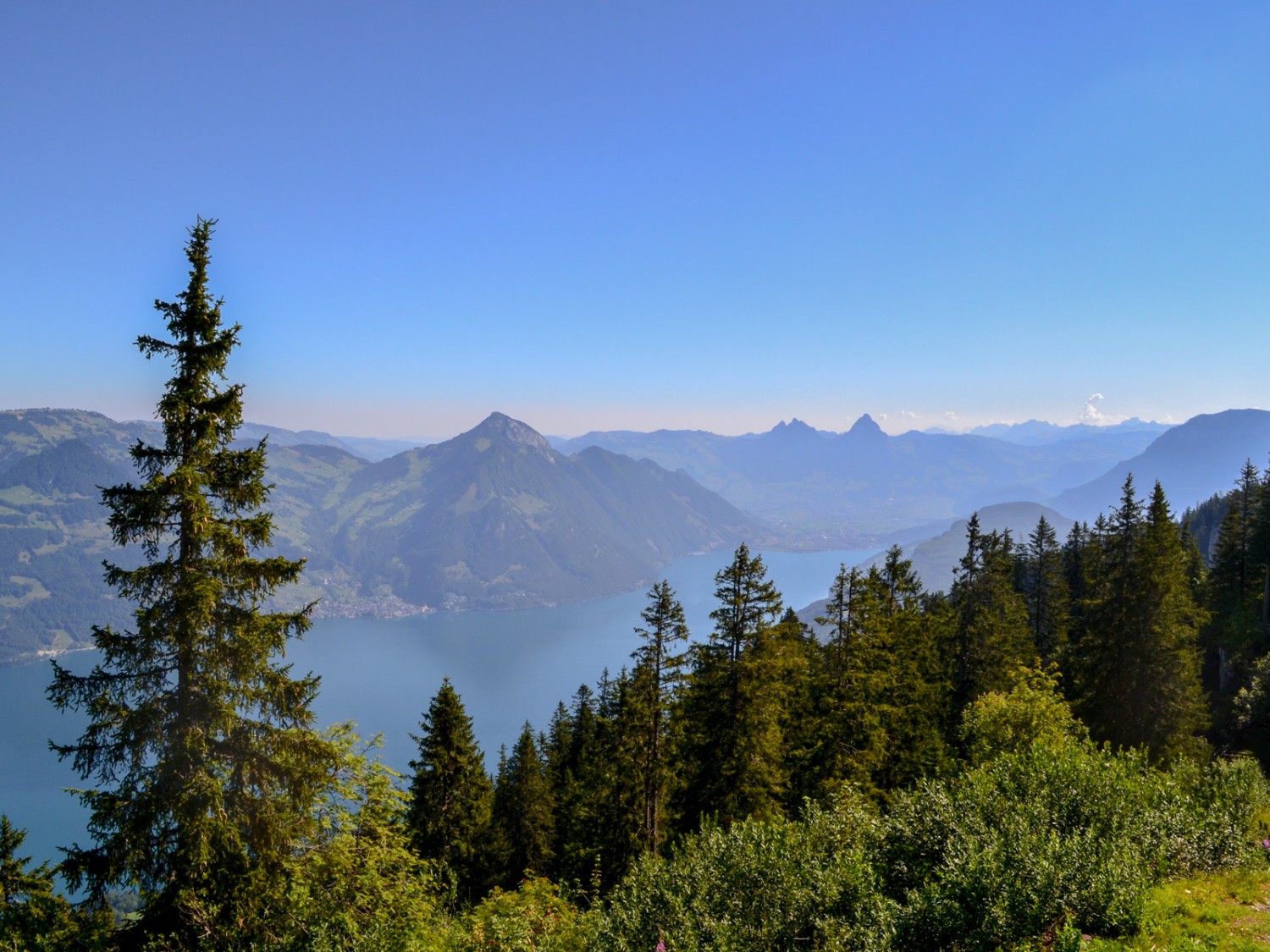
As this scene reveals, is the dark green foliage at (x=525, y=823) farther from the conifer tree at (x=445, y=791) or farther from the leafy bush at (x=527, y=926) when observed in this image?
the leafy bush at (x=527, y=926)

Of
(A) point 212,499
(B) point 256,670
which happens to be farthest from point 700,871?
(A) point 212,499

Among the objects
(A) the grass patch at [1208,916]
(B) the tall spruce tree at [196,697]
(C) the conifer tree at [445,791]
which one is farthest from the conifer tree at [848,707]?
(B) the tall spruce tree at [196,697]

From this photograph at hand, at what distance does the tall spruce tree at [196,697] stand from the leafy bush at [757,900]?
6.48 metres

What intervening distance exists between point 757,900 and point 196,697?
10.4 meters

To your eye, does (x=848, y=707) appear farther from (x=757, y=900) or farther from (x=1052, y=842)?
(x=757, y=900)

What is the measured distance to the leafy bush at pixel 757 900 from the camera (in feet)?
32.6

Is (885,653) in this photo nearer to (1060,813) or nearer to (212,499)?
(1060,813)

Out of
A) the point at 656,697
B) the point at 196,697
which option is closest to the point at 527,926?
the point at 196,697

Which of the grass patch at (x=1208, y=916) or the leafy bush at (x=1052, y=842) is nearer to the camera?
the grass patch at (x=1208, y=916)

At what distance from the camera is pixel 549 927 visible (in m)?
13.7

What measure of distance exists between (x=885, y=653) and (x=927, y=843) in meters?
14.7

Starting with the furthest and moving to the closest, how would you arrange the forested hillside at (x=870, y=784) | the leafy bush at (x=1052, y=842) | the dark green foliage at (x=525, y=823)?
the dark green foliage at (x=525, y=823), the forested hillside at (x=870, y=784), the leafy bush at (x=1052, y=842)

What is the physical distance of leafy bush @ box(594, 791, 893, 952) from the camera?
32.6 feet

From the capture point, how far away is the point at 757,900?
10.8 meters
